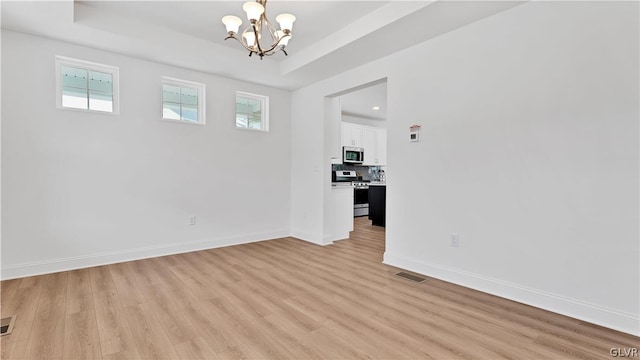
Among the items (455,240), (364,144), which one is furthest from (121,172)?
(364,144)

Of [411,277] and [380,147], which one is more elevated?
[380,147]

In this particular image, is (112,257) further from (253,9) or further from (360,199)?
(360,199)

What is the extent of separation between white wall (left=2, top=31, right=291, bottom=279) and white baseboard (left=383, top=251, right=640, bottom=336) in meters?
2.85

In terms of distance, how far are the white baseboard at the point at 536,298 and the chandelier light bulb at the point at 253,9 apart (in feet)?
9.56

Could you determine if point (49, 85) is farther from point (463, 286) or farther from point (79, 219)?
point (463, 286)

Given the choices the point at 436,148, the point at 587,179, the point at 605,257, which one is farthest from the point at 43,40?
the point at 605,257

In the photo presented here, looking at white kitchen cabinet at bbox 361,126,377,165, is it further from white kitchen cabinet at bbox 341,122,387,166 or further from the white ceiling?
the white ceiling

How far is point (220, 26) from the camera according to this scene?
3.49 metres

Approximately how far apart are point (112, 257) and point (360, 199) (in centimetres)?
530

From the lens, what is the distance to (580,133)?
2.30 metres

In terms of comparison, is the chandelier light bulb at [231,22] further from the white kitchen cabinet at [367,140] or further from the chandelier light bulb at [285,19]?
the white kitchen cabinet at [367,140]

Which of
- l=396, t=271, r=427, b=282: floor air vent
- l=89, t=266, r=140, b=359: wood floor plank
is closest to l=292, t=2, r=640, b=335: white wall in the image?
l=396, t=271, r=427, b=282: floor air vent

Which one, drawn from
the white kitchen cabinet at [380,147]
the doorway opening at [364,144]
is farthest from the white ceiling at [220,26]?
the white kitchen cabinet at [380,147]

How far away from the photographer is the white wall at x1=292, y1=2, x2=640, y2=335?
2.14m
